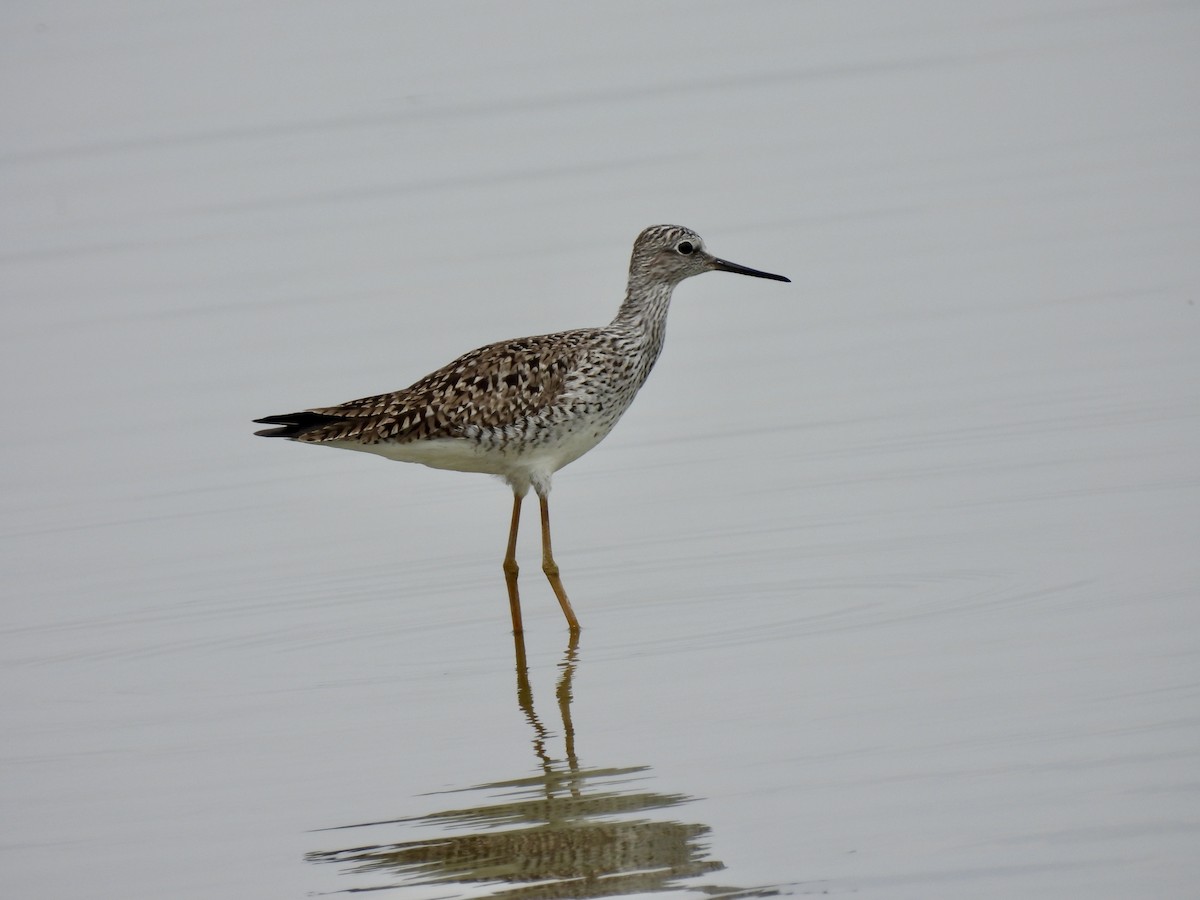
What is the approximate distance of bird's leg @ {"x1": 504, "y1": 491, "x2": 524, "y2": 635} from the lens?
859 cm

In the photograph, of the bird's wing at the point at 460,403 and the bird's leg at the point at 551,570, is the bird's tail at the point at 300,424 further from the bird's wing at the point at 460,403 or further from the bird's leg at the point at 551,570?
the bird's leg at the point at 551,570

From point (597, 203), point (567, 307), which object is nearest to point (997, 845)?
point (567, 307)

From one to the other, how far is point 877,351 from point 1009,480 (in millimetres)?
2503

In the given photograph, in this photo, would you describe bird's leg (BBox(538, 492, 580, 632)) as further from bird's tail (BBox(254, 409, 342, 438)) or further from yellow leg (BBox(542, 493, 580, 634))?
bird's tail (BBox(254, 409, 342, 438))

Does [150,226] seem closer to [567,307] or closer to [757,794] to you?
[567,307]

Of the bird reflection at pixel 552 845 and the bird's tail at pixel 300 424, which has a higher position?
the bird's tail at pixel 300 424

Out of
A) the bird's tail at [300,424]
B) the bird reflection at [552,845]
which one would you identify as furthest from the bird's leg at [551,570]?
the bird reflection at [552,845]

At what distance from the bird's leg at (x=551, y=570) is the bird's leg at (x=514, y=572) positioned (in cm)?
12

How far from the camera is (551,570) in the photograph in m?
8.84

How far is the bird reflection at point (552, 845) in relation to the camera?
5859 millimetres

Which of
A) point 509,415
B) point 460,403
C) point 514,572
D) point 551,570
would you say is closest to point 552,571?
point 551,570

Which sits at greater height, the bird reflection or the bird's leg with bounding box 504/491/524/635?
the bird's leg with bounding box 504/491/524/635

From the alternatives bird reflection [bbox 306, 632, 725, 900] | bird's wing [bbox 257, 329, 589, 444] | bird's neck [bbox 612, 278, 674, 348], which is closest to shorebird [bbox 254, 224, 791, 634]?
bird's wing [bbox 257, 329, 589, 444]

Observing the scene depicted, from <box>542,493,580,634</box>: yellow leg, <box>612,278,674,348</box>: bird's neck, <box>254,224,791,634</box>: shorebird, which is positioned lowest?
<box>542,493,580,634</box>: yellow leg
